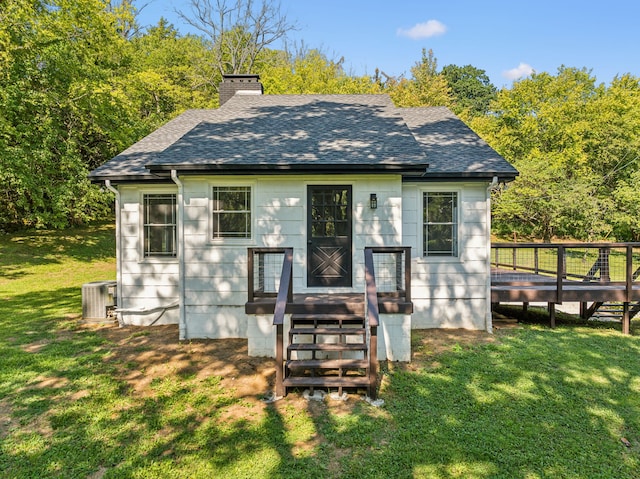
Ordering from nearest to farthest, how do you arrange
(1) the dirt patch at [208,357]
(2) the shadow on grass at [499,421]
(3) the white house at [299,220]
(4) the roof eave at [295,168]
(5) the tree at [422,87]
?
1. (2) the shadow on grass at [499,421]
2. (1) the dirt patch at [208,357]
3. (4) the roof eave at [295,168]
4. (3) the white house at [299,220]
5. (5) the tree at [422,87]

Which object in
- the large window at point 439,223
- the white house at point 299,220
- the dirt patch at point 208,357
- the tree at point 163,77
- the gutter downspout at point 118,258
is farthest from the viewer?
the tree at point 163,77

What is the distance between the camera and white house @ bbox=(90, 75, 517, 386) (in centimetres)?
629

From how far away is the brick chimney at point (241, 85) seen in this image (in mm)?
11242

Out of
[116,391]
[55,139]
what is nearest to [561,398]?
[116,391]

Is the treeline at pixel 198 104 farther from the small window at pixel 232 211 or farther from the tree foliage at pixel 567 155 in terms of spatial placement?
the small window at pixel 232 211

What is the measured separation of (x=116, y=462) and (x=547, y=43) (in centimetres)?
2563

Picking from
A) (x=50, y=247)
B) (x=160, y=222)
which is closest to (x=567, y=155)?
(x=160, y=222)

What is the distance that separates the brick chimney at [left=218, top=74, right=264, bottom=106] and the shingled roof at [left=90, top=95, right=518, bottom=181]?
4.31 feet

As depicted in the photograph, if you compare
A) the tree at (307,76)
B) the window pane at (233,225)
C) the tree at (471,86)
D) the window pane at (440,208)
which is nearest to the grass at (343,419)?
the window pane at (233,225)

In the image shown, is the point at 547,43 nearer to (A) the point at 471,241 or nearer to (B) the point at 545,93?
(B) the point at 545,93

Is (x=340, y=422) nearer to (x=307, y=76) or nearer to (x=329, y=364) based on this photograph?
(x=329, y=364)

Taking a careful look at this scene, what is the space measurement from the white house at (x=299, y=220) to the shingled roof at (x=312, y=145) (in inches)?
1.5

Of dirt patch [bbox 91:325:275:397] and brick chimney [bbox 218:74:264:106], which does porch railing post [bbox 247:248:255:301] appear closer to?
dirt patch [bbox 91:325:275:397]

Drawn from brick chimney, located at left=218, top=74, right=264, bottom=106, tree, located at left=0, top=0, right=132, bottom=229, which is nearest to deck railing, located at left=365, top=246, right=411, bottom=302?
brick chimney, located at left=218, top=74, right=264, bottom=106
